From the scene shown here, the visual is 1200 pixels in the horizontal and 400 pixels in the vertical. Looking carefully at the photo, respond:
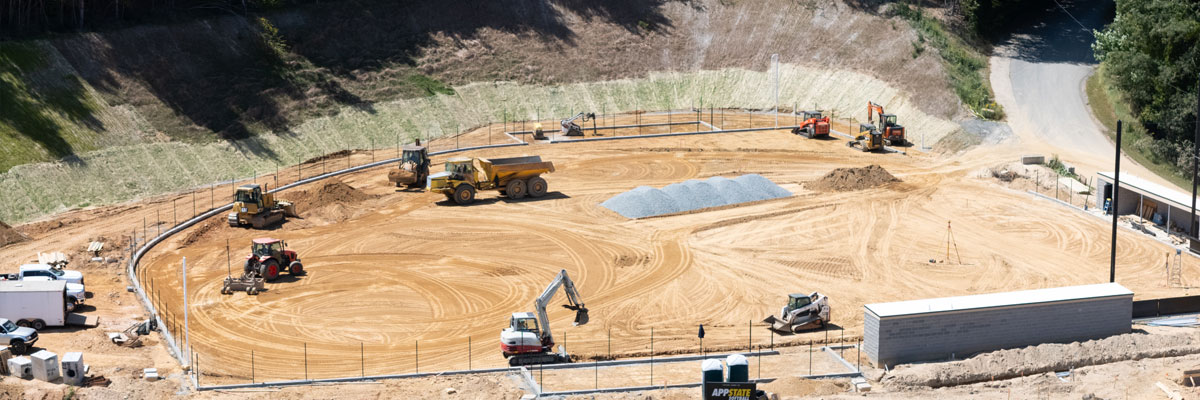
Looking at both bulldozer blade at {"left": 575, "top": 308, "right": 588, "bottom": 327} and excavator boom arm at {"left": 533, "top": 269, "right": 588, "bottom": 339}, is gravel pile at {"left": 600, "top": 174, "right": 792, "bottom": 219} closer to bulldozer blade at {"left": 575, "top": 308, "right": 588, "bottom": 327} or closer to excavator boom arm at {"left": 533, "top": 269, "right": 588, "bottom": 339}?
excavator boom arm at {"left": 533, "top": 269, "right": 588, "bottom": 339}

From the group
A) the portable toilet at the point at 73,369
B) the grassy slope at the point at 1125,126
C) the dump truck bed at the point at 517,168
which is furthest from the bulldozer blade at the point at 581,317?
the grassy slope at the point at 1125,126

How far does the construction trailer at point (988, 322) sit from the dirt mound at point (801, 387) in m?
2.59

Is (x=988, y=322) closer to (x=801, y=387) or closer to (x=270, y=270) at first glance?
(x=801, y=387)

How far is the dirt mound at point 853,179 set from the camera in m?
56.1

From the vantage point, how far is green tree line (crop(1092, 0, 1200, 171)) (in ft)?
189

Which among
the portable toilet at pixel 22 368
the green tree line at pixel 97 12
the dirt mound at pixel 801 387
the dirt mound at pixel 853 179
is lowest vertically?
the dirt mound at pixel 801 387

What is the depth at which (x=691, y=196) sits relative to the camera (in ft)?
175

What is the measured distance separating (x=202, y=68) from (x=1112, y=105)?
51852 mm

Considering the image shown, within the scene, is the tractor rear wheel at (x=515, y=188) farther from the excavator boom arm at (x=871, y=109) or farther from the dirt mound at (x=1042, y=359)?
the dirt mound at (x=1042, y=359)

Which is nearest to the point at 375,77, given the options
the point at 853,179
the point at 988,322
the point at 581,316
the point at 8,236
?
the point at 8,236

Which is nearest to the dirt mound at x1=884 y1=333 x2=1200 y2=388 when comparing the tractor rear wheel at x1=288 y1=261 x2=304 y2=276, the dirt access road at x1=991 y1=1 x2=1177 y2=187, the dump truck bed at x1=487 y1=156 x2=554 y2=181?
the tractor rear wheel at x1=288 y1=261 x2=304 y2=276

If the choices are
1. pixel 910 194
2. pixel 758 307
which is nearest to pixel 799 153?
pixel 910 194

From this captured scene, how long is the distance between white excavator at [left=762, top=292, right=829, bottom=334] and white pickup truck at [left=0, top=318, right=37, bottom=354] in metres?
22.7

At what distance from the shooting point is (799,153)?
211 feet
